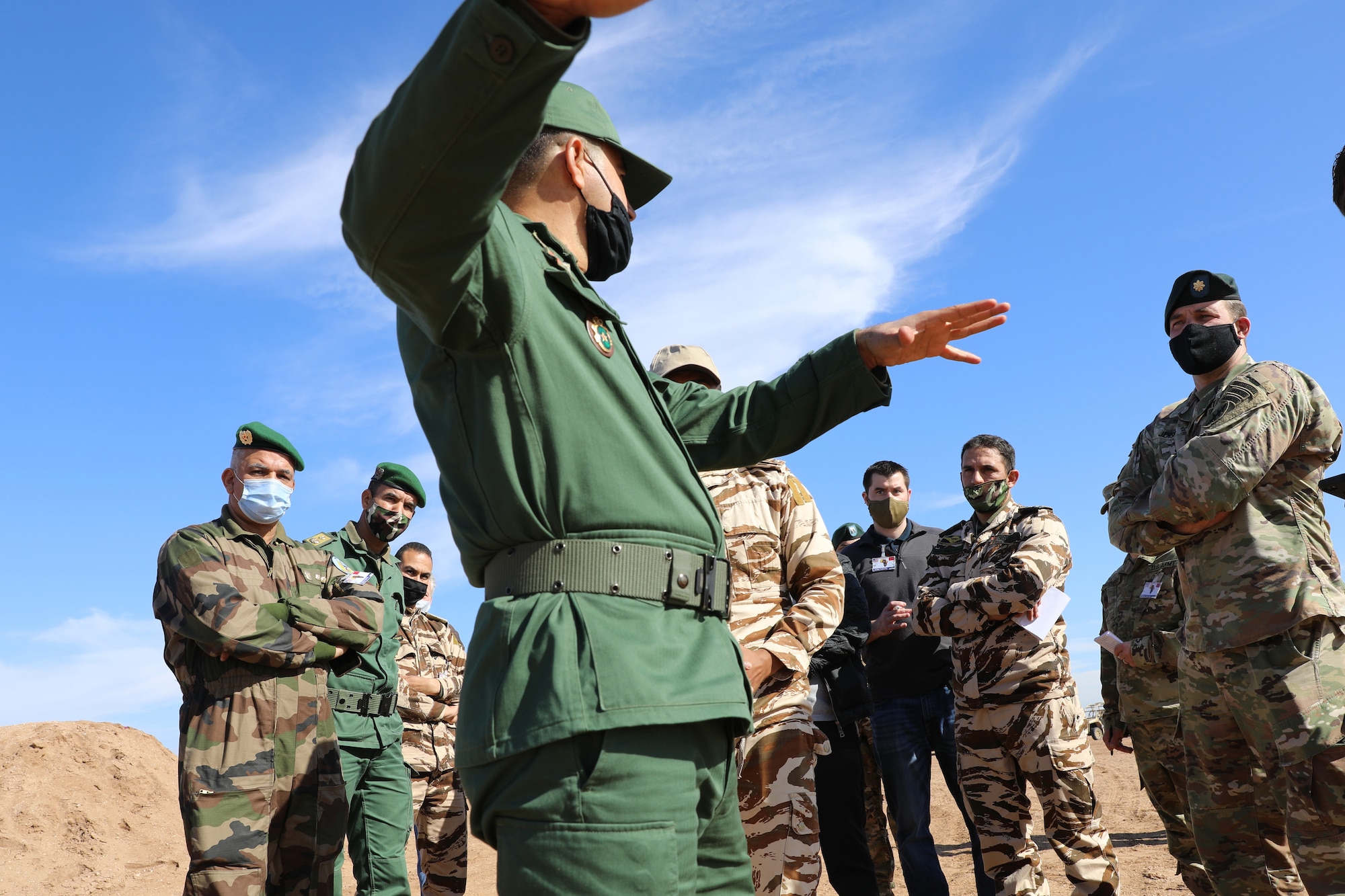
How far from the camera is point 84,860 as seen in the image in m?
14.1

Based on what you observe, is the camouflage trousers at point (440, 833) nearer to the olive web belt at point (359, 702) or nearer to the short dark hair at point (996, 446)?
the olive web belt at point (359, 702)

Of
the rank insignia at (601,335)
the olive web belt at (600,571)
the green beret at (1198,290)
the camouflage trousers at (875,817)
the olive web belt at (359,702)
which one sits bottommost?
the camouflage trousers at (875,817)

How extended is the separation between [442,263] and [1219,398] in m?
3.73

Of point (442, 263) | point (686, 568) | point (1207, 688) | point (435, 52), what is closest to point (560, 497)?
point (686, 568)

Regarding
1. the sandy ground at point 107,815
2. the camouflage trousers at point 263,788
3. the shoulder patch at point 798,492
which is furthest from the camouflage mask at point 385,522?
the sandy ground at point 107,815

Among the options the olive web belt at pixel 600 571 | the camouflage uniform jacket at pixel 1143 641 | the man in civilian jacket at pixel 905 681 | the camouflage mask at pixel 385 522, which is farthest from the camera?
the camouflage mask at pixel 385 522

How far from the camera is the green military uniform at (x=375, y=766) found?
609cm

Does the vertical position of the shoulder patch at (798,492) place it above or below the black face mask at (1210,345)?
below

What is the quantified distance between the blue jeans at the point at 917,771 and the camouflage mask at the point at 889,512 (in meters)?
1.16

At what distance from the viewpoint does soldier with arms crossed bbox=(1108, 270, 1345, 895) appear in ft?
12.4

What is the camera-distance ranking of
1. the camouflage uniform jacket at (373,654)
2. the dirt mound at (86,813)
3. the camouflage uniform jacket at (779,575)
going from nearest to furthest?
the camouflage uniform jacket at (779,575) → the camouflage uniform jacket at (373,654) → the dirt mound at (86,813)

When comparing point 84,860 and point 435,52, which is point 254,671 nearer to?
point 435,52

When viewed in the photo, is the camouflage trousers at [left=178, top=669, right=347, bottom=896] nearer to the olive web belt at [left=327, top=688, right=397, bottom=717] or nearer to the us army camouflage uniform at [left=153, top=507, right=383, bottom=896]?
the us army camouflage uniform at [left=153, top=507, right=383, bottom=896]

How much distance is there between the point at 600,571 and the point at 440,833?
6022 mm
